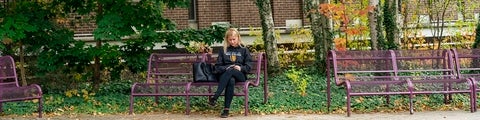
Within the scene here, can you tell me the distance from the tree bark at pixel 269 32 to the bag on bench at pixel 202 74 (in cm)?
376

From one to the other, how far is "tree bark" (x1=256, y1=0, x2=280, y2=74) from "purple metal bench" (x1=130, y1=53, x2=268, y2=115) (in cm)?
239

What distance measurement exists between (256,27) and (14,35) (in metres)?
9.61

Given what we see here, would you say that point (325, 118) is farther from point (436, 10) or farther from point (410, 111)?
point (436, 10)

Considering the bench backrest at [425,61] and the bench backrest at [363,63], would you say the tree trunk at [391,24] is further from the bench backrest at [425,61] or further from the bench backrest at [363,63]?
the bench backrest at [363,63]

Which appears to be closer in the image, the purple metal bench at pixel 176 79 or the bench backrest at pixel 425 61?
the purple metal bench at pixel 176 79

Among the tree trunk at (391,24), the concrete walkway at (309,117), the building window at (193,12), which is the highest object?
the building window at (193,12)

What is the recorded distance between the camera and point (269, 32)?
13422 mm

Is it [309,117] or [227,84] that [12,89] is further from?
[309,117]

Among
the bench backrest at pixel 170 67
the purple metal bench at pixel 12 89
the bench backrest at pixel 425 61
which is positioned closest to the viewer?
the purple metal bench at pixel 12 89

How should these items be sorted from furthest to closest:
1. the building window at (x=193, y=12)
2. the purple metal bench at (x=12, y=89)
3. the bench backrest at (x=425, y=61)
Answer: the building window at (x=193, y=12)
the bench backrest at (x=425, y=61)
the purple metal bench at (x=12, y=89)

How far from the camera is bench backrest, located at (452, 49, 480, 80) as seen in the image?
407 inches

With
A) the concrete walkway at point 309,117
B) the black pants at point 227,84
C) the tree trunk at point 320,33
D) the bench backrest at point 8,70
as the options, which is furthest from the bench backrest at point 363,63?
the bench backrest at point 8,70

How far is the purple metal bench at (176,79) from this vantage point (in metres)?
9.78

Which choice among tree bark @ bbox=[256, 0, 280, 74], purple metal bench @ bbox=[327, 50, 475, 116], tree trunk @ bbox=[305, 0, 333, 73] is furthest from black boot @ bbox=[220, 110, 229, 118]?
tree trunk @ bbox=[305, 0, 333, 73]
